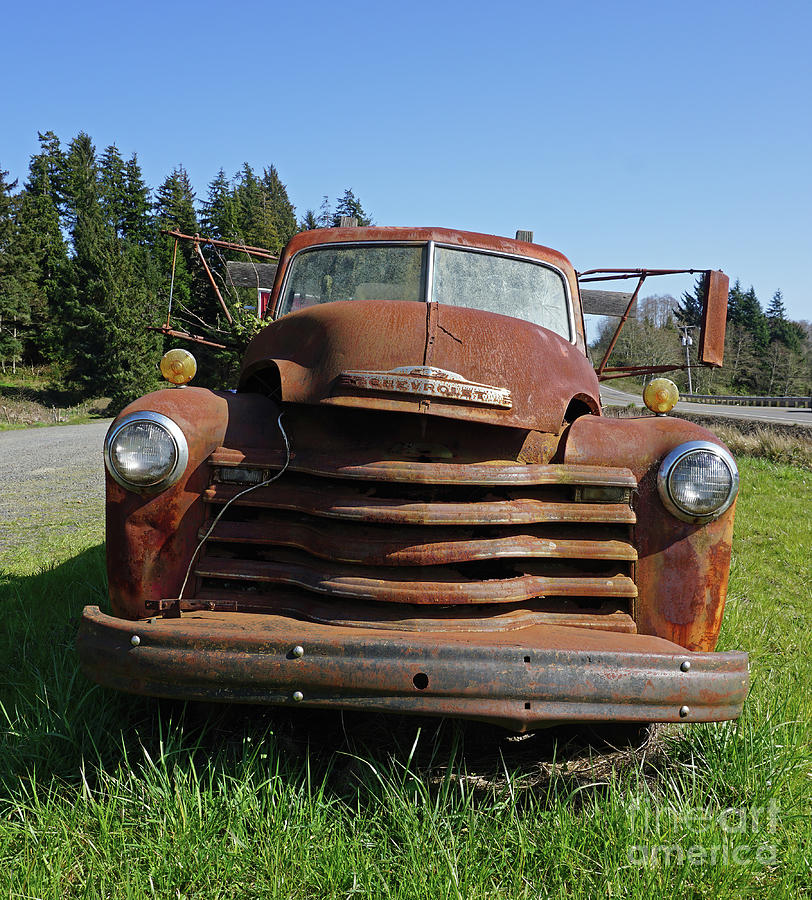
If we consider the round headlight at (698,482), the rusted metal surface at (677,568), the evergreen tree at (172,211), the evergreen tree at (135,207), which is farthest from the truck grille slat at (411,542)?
the evergreen tree at (135,207)

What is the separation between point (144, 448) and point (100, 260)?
38.6 metres

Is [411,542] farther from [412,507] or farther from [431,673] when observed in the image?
[431,673]

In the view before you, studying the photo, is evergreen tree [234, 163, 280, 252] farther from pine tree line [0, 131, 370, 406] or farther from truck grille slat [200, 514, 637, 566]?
truck grille slat [200, 514, 637, 566]

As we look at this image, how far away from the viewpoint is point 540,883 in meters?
1.89

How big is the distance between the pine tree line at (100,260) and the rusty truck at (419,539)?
78.1ft

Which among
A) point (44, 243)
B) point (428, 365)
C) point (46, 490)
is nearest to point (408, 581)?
point (428, 365)

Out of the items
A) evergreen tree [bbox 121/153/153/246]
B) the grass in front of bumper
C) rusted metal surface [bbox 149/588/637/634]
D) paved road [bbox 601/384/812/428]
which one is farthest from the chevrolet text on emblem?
evergreen tree [bbox 121/153/153/246]

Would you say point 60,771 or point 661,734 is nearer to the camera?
point 60,771

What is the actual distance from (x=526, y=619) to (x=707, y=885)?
2.79 ft

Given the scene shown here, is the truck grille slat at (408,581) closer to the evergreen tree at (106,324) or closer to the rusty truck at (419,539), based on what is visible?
the rusty truck at (419,539)

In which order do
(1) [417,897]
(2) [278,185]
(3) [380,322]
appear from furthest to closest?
(2) [278,185], (3) [380,322], (1) [417,897]

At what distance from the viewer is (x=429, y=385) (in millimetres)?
2332

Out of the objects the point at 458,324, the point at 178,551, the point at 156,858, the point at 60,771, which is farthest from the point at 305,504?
the point at 60,771

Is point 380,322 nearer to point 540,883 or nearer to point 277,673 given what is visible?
point 277,673
